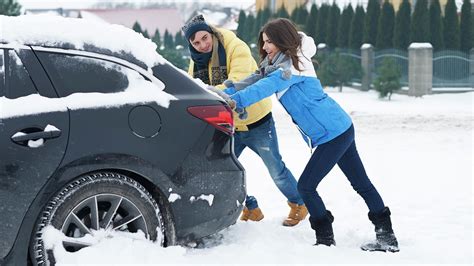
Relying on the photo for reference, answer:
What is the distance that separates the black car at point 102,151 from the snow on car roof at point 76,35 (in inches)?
1.2

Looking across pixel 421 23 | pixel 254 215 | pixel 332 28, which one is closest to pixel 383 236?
pixel 254 215

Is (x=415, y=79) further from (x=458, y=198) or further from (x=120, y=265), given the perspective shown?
(x=120, y=265)

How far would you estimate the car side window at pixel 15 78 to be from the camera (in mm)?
3701

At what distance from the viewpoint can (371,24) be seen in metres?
28.6

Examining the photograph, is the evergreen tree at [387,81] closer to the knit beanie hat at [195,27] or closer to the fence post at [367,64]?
the fence post at [367,64]

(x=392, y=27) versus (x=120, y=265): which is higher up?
(x=120, y=265)

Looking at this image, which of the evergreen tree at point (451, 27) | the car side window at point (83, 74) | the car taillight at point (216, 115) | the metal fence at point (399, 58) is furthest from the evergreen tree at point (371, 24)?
the car side window at point (83, 74)

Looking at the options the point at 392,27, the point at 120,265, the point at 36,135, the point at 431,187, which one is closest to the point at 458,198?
the point at 431,187

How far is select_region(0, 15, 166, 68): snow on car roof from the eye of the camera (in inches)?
151

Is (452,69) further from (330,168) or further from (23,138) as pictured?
(23,138)

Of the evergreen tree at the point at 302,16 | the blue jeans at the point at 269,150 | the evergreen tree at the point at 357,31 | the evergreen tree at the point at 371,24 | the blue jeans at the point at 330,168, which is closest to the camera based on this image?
the blue jeans at the point at 330,168

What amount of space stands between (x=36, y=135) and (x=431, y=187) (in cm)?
486

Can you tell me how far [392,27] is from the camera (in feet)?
90.6

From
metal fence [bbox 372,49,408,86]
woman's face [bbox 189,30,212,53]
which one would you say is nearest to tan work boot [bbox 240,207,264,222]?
woman's face [bbox 189,30,212,53]
